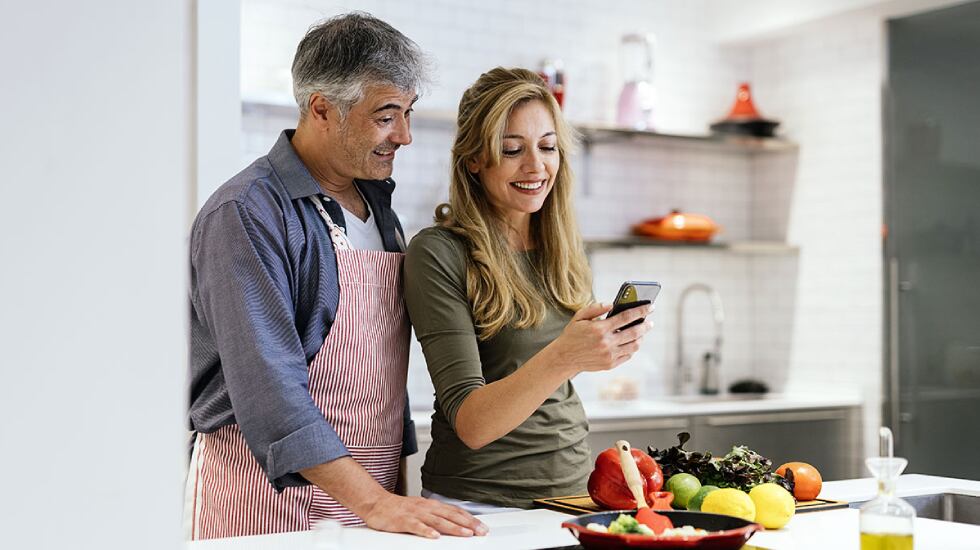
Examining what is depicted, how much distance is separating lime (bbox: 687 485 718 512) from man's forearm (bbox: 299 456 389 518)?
61 centimetres

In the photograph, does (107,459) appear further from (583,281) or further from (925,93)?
(925,93)

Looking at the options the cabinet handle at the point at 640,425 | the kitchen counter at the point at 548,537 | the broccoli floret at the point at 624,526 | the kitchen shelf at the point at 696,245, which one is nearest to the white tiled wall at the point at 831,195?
the kitchen shelf at the point at 696,245

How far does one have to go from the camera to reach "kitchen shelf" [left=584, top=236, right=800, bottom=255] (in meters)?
5.44

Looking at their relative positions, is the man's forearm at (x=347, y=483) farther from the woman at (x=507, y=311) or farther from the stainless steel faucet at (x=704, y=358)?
the stainless steel faucet at (x=704, y=358)

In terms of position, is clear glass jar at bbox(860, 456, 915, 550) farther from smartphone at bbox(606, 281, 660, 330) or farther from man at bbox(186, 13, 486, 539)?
man at bbox(186, 13, 486, 539)

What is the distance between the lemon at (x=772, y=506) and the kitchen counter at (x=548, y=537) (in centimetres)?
2

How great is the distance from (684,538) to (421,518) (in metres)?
0.60

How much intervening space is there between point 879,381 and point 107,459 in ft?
16.2

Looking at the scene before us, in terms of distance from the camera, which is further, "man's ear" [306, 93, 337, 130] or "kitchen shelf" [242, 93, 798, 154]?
"kitchen shelf" [242, 93, 798, 154]

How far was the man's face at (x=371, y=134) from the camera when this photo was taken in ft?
8.33

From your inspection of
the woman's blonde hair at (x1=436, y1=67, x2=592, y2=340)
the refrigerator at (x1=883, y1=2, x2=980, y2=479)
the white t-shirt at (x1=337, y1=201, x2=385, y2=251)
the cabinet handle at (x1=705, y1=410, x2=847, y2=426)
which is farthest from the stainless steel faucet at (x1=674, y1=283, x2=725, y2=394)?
the white t-shirt at (x1=337, y1=201, x2=385, y2=251)

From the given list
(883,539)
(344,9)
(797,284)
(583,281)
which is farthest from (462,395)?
(797,284)

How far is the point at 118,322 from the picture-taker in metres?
1.09

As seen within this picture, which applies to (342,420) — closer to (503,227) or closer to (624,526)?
(503,227)
